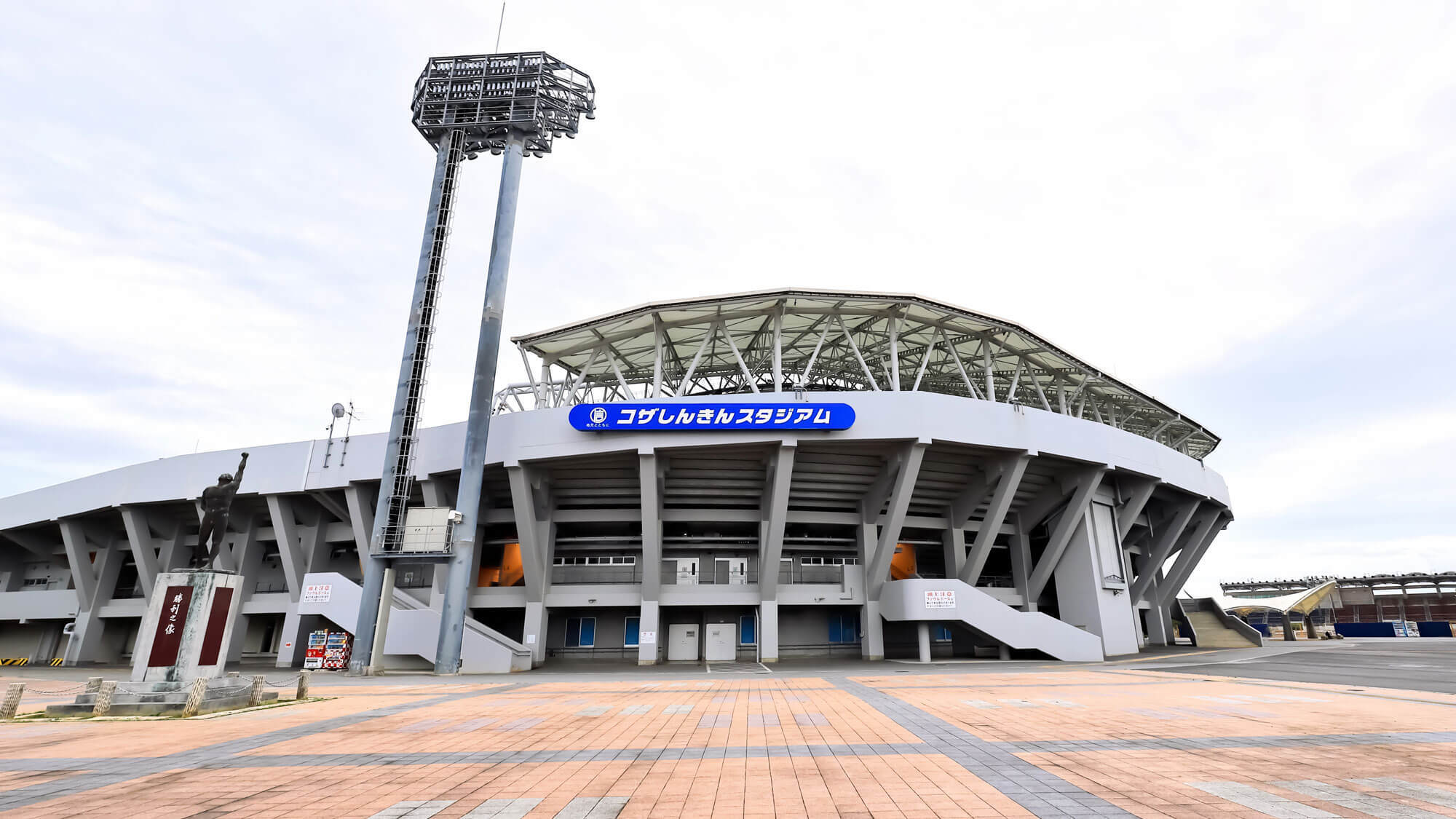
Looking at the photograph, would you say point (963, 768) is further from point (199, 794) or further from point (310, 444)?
point (310, 444)

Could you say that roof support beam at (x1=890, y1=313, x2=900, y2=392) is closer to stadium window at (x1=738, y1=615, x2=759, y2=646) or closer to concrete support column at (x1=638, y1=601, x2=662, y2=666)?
stadium window at (x1=738, y1=615, x2=759, y2=646)

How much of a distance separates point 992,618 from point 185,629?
99.7 ft

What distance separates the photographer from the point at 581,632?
3591 cm

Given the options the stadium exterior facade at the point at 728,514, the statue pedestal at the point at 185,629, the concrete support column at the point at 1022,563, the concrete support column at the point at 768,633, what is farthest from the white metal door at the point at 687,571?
the statue pedestal at the point at 185,629

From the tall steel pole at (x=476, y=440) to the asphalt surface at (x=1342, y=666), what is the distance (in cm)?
2834

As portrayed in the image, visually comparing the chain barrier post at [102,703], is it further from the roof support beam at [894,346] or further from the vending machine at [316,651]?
the roof support beam at [894,346]

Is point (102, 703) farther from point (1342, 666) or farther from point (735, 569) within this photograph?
point (1342, 666)

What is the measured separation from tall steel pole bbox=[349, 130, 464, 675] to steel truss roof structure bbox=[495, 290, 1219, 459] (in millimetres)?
5003

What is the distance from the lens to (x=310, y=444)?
35.9 metres

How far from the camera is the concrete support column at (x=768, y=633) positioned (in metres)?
31.9

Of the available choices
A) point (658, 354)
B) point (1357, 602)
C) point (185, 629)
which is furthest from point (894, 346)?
point (1357, 602)

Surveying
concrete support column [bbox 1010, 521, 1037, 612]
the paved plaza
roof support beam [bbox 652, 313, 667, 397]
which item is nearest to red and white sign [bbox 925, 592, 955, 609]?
concrete support column [bbox 1010, 521, 1037, 612]

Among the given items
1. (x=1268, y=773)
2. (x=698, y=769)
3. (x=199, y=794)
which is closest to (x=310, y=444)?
(x=199, y=794)

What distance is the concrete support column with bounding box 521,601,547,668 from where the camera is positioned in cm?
3114
